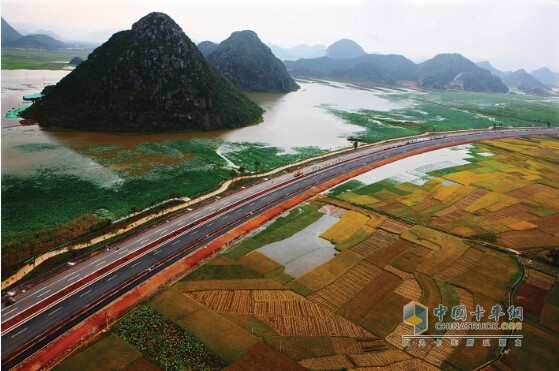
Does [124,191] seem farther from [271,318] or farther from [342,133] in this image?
[342,133]

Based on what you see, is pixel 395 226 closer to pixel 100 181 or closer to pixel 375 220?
pixel 375 220

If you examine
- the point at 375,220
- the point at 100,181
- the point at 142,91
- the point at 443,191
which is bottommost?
the point at 375,220

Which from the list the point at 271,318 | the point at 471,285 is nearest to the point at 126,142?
the point at 271,318

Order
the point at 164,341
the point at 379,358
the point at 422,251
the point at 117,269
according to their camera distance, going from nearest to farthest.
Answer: the point at 379,358, the point at 164,341, the point at 117,269, the point at 422,251

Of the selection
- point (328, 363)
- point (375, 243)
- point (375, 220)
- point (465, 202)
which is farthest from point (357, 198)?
point (328, 363)

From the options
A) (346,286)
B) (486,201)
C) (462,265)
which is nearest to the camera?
(346,286)
